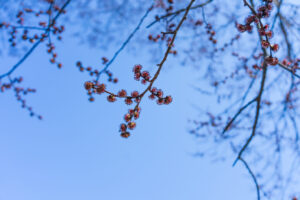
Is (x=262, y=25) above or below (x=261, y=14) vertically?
below

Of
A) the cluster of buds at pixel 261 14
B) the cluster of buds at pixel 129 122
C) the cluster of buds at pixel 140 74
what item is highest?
the cluster of buds at pixel 261 14

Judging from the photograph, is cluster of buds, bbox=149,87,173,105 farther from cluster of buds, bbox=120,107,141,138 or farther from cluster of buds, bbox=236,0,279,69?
cluster of buds, bbox=236,0,279,69

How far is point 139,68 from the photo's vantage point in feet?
5.82

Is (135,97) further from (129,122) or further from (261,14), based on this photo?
(261,14)

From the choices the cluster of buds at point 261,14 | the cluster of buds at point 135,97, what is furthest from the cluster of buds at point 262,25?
the cluster of buds at point 135,97

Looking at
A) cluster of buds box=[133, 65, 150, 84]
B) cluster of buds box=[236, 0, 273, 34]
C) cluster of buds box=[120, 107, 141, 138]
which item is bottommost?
cluster of buds box=[120, 107, 141, 138]

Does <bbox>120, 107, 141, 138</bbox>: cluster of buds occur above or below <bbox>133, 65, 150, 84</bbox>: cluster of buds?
below

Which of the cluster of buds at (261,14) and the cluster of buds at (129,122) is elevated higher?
the cluster of buds at (261,14)

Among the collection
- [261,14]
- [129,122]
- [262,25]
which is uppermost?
[261,14]

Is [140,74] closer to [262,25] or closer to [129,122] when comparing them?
[129,122]

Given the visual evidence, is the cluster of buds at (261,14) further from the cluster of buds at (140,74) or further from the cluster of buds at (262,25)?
the cluster of buds at (140,74)

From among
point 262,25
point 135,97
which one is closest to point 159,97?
point 135,97

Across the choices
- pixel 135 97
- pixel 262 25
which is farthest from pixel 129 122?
pixel 262 25

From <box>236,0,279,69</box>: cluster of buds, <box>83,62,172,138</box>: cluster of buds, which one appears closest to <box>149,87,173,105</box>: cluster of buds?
<box>83,62,172,138</box>: cluster of buds
